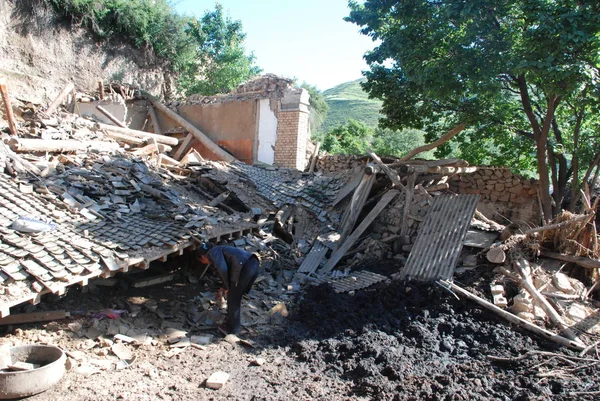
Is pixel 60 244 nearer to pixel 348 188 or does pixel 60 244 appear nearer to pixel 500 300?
pixel 500 300

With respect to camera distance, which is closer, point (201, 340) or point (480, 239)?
point (201, 340)

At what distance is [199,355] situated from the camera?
5.67m

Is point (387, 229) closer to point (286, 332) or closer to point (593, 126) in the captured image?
point (286, 332)

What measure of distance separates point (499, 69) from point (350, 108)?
104 ft

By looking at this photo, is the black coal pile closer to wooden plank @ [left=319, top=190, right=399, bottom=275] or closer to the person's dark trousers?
the person's dark trousers

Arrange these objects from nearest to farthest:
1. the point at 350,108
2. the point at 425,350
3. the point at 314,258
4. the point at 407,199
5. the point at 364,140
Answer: the point at 425,350 < the point at 314,258 < the point at 407,199 < the point at 364,140 < the point at 350,108

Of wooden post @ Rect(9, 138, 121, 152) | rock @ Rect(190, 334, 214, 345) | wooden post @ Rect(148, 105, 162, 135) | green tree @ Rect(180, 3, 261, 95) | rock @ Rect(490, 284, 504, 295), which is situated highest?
green tree @ Rect(180, 3, 261, 95)

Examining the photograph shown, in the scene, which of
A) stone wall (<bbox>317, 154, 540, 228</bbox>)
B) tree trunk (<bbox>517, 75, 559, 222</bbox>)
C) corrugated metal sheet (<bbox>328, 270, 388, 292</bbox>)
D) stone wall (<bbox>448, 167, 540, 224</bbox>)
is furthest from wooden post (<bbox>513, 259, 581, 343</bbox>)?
stone wall (<bbox>448, 167, 540, 224</bbox>)

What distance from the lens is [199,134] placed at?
1513 centimetres

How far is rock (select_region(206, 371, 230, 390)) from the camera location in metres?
4.93

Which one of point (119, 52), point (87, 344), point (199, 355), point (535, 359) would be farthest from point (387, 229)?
point (119, 52)

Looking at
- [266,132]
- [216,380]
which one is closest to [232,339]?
[216,380]

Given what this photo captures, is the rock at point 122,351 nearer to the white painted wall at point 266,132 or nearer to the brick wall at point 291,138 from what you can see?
the brick wall at point 291,138

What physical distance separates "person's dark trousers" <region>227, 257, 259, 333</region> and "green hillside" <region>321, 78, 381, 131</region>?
90.7ft
